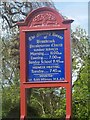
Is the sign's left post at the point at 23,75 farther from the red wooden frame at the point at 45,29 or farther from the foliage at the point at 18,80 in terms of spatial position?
the foliage at the point at 18,80

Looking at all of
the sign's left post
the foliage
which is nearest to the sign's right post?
the sign's left post

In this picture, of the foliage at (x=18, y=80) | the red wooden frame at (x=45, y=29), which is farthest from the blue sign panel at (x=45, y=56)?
the foliage at (x=18, y=80)

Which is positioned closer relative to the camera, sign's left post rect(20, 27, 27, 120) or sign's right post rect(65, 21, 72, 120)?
sign's right post rect(65, 21, 72, 120)

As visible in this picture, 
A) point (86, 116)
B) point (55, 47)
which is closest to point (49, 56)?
point (55, 47)

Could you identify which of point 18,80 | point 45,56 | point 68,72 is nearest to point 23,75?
point 45,56

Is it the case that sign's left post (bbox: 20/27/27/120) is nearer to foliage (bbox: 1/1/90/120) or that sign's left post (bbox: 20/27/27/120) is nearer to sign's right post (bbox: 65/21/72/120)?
sign's right post (bbox: 65/21/72/120)

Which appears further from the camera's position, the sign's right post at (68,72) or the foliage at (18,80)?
the foliage at (18,80)

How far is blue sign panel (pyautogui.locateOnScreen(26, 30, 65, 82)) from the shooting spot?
23.7 ft

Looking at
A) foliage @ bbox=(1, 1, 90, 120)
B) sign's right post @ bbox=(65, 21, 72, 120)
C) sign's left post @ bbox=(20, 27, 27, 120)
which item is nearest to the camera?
sign's right post @ bbox=(65, 21, 72, 120)

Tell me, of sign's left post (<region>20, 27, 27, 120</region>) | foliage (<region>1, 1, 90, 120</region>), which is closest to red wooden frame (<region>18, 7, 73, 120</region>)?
sign's left post (<region>20, 27, 27, 120</region>)

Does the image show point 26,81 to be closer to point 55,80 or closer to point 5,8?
point 55,80

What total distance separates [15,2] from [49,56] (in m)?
6.00

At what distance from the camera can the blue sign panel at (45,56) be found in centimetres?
722

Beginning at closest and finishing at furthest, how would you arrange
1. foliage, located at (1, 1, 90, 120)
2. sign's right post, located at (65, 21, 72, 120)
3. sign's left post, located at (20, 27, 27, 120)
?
sign's right post, located at (65, 21, 72, 120) → sign's left post, located at (20, 27, 27, 120) → foliage, located at (1, 1, 90, 120)
